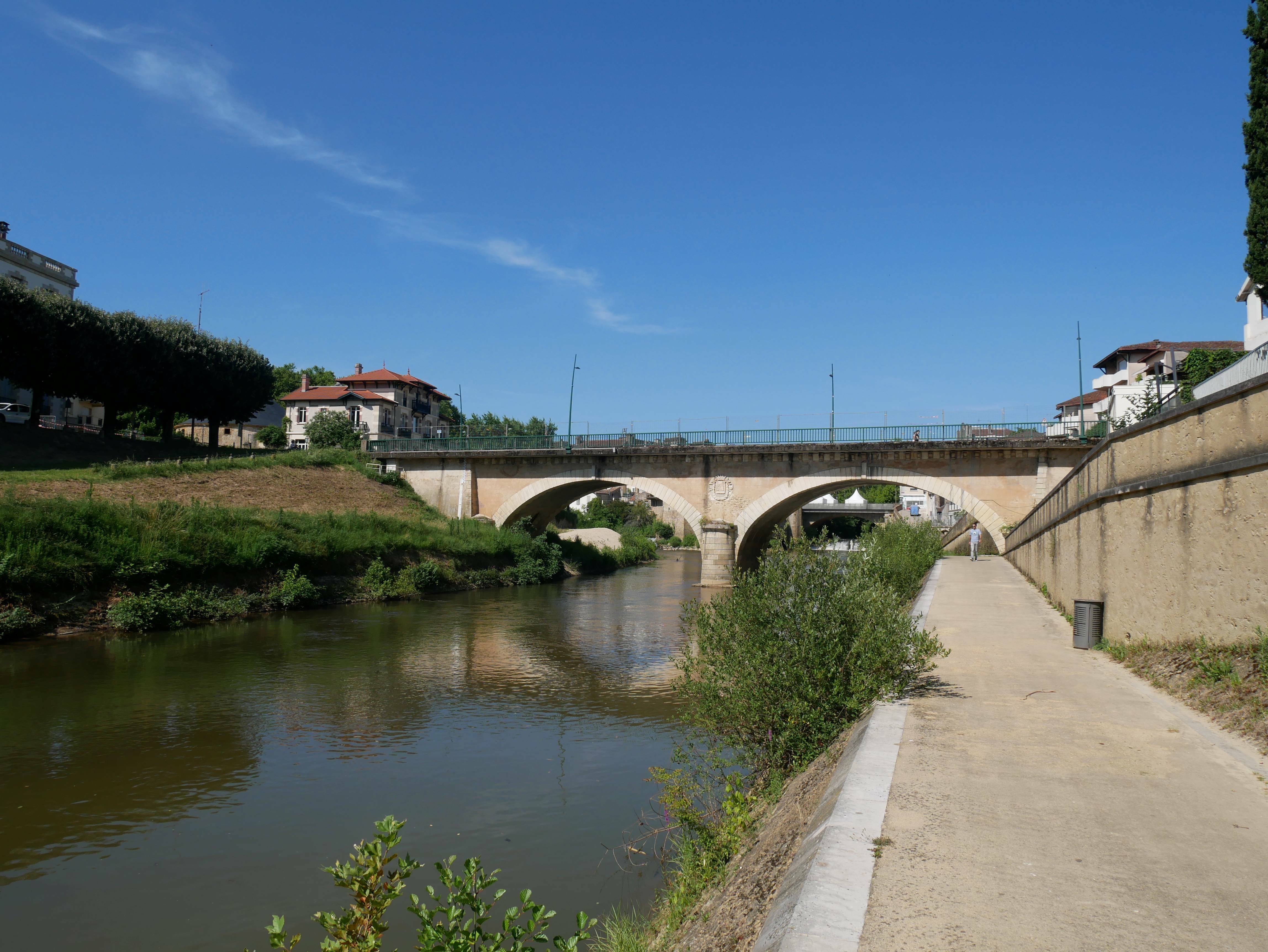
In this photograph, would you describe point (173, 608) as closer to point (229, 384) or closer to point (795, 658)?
point (795, 658)

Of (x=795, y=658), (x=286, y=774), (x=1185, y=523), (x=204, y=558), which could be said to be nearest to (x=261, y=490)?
(x=204, y=558)

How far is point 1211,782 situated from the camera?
4820 mm

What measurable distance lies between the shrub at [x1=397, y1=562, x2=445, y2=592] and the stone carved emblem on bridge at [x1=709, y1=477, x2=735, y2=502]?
431 inches

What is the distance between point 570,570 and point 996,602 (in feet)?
88.4

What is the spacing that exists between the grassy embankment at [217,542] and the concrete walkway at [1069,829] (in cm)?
1854

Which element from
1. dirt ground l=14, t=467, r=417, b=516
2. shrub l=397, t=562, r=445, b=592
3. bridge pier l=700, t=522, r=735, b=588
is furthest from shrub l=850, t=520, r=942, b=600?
dirt ground l=14, t=467, r=417, b=516

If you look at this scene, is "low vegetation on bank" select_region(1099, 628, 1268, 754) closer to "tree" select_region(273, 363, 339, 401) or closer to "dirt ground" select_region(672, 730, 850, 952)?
"dirt ground" select_region(672, 730, 850, 952)

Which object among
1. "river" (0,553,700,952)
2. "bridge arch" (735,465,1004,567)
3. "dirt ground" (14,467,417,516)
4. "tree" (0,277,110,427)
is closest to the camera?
"river" (0,553,700,952)

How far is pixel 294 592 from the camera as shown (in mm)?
23062

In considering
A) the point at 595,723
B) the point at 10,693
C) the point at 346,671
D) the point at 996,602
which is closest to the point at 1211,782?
the point at 595,723

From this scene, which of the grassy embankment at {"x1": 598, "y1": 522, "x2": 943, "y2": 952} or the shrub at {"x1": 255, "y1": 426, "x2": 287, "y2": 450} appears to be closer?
the grassy embankment at {"x1": 598, "y1": 522, "x2": 943, "y2": 952}

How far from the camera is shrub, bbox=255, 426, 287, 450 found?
193 feet

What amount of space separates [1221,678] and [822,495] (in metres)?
27.7

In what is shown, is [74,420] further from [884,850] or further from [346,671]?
[884,850]
